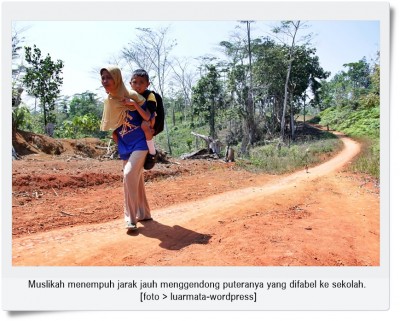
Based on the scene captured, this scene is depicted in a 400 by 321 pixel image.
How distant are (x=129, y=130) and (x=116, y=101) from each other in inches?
12.5

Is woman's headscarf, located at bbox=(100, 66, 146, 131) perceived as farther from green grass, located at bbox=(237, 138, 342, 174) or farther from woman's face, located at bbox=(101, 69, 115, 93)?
green grass, located at bbox=(237, 138, 342, 174)

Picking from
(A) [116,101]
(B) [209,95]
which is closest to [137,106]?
(A) [116,101]

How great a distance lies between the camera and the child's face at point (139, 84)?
3449 millimetres

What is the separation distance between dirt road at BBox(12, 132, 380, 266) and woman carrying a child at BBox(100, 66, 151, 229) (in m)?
0.39

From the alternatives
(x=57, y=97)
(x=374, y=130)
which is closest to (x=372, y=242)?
(x=374, y=130)

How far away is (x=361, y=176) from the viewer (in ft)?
16.9

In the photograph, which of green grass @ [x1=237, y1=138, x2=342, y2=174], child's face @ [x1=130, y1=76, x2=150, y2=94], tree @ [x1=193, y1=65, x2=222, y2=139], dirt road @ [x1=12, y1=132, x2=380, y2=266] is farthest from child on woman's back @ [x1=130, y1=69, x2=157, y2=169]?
tree @ [x1=193, y1=65, x2=222, y2=139]

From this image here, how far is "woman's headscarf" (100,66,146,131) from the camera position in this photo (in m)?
3.26

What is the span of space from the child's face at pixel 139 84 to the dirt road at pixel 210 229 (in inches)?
55.6

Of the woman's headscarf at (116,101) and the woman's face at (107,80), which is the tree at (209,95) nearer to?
the woman's headscarf at (116,101)

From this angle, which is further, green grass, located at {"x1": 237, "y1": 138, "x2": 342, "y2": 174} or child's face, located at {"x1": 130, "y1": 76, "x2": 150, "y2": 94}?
green grass, located at {"x1": 237, "y1": 138, "x2": 342, "y2": 174}

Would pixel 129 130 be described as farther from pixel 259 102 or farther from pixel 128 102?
pixel 259 102

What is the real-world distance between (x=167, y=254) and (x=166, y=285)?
0.84 ft
